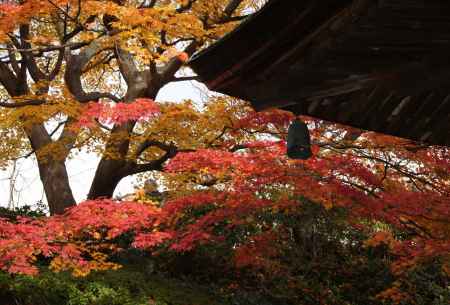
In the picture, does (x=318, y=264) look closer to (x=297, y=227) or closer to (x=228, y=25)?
(x=297, y=227)

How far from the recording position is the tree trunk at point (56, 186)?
14219mm

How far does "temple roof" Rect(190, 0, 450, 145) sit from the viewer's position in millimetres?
2184

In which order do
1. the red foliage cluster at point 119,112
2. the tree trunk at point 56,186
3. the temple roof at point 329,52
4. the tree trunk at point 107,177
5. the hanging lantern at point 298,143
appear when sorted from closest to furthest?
the temple roof at point 329,52, the hanging lantern at point 298,143, the red foliage cluster at point 119,112, the tree trunk at point 107,177, the tree trunk at point 56,186

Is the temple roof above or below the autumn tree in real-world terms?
below

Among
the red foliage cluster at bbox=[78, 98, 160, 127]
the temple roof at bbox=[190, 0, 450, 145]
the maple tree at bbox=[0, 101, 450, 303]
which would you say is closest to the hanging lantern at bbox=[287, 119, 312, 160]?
the temple roof at bbox=[190, 0, 450, 145]

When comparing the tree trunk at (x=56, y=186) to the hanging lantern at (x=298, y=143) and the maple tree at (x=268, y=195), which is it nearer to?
the maple tree at (x=268, y=195)

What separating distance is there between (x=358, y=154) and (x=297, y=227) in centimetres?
403

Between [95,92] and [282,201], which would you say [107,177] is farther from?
[282,201]

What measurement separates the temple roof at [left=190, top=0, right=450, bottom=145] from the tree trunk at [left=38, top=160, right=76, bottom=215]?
12.2 m

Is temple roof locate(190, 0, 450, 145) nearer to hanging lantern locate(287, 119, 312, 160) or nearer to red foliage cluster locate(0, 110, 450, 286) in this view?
hanging lantern locate(287, 119, 312, 160)

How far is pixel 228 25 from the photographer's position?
1250cm

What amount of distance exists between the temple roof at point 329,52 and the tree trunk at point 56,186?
12151 millimetres

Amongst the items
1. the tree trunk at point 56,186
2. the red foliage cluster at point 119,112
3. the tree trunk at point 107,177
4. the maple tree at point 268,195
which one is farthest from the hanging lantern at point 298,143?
the tree trunk at point 56,186

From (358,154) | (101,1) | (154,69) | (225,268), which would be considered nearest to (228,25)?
(154,69)
